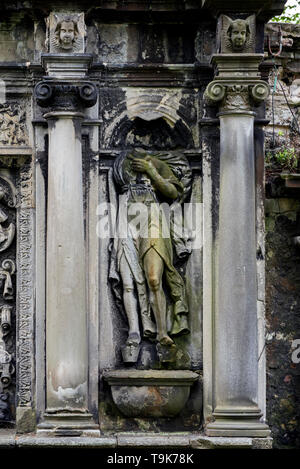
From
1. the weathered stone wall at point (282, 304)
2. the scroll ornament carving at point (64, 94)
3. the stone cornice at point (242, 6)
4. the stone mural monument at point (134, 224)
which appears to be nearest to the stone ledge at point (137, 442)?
the stone mural monument at point (134, 224)

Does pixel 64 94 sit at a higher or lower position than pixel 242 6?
lower

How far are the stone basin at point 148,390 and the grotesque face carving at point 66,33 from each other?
3285 millimetres

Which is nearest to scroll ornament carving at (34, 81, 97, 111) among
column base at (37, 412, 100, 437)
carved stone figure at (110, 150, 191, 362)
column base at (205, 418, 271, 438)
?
carved stone figure at (110, 150, 191, 362)

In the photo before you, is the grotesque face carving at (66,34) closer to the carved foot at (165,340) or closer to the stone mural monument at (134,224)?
the stone mural monument at (134,224)

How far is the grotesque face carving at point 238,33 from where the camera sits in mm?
11914

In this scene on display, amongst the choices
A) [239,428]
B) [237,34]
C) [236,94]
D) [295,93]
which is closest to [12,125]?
[236,94]

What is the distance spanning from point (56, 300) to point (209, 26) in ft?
10.6

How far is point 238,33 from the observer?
1191 centimetres

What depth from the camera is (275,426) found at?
12547 mm

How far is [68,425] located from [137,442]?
68 cm

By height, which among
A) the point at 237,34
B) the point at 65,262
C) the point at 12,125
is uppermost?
the point at 237,34

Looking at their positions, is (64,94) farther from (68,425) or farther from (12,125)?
(68,425)

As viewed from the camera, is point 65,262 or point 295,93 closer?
point 65,262

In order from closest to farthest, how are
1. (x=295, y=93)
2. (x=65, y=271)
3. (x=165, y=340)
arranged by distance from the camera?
(x=65, y=271), (x=165, y=340), (x=295, y=93)
